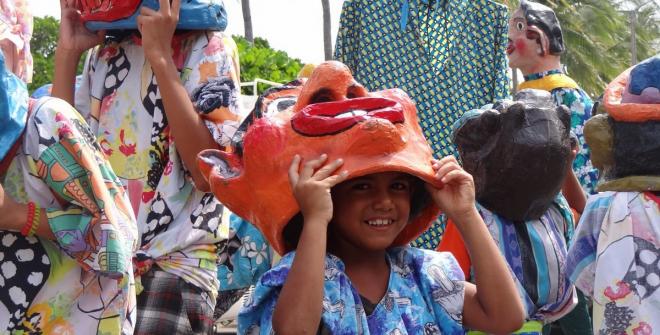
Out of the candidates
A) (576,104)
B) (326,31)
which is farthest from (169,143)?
(326,31)

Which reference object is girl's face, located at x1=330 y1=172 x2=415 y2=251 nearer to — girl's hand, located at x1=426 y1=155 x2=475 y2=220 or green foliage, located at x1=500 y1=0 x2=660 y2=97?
girl's hand, located at x1=426 y1=155 x2=475 y2=220

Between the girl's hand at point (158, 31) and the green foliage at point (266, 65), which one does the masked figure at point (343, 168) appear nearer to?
the girl's hand at point (158, 31)

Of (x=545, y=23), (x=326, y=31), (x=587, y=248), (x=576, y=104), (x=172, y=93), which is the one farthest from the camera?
(x=326, y=31)

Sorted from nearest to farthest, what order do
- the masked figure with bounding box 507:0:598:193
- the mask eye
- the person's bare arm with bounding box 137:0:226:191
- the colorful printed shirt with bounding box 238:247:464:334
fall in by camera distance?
the colorful printed shirt with bounding box 238:247:464:334 < the mask eye < the person's bare arm with bounding box 137:0:226:191 < the masked figure with bounding box 507:0:598:193

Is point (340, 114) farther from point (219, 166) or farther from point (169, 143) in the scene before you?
point (169, 143)

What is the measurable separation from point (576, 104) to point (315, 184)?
3.82 m

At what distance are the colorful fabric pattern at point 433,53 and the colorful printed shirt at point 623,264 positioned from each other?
2.72 ft

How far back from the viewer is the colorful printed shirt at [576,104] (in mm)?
6191

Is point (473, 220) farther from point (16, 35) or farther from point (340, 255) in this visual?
point (16, 35)

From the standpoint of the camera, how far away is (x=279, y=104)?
334 centimetres

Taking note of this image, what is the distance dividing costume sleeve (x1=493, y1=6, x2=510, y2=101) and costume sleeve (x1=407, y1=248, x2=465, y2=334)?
164cm

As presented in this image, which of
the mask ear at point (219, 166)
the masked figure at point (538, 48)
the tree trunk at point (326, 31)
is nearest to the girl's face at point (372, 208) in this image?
the mask ear at point (219, 166)

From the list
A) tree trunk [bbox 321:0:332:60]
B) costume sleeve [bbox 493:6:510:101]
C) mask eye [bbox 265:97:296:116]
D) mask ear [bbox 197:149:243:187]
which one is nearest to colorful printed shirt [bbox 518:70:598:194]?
costume sleeve [bbox 493:6:510:101]

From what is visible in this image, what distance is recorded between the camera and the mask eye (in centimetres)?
330
